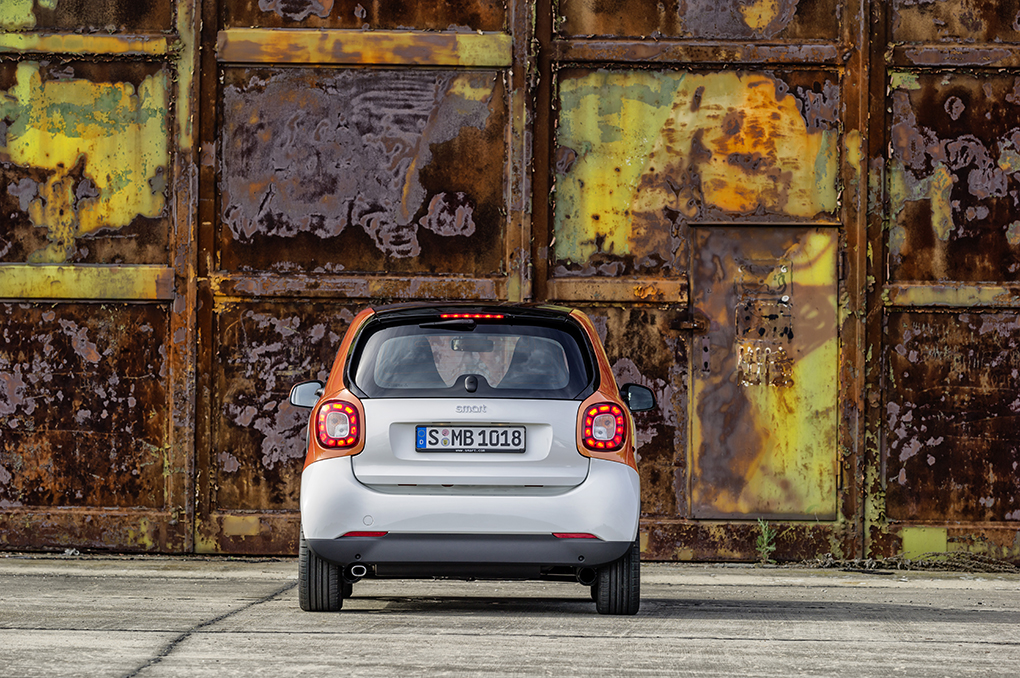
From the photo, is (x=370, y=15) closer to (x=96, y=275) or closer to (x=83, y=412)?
(x=96, y=275)

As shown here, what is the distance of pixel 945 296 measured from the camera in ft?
32.5

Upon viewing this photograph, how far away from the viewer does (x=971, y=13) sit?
33.1 ft

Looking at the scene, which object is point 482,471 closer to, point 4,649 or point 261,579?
point 4,649

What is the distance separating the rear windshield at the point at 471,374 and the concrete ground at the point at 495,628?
108 cm

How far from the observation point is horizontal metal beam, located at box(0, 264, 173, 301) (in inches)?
391

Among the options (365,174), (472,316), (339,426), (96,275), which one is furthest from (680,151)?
(339,426)

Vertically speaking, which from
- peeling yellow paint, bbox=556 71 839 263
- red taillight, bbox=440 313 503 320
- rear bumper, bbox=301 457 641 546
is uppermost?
peeling yellow paint, bbox=556 71 839 263

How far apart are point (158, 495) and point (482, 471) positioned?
4.49 m

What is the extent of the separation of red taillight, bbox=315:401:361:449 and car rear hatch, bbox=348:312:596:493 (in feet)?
0.20

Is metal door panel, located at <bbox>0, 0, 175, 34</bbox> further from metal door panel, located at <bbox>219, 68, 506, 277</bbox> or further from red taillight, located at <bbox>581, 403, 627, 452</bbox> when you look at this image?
red taillight, located at <bbox>581, 403, 627, 452</bbox>

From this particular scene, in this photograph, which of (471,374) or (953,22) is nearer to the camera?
(471,374)

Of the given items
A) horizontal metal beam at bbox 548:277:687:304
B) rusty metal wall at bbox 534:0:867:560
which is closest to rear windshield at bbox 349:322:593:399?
horizontal metal beam at bbox 548:277:687:304

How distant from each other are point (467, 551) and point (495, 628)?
0.39 meters

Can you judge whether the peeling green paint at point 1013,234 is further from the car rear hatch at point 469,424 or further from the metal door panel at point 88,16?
the metal door panel at point 88,16
